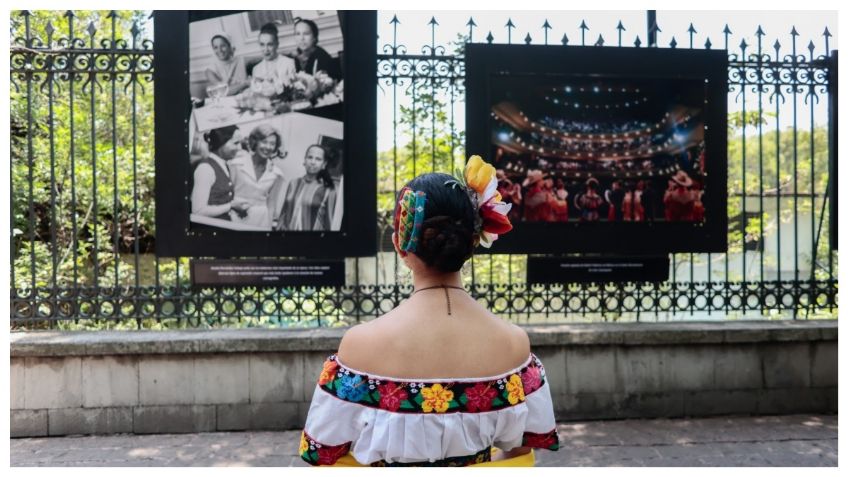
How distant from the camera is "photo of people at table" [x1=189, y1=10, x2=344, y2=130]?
573 cm

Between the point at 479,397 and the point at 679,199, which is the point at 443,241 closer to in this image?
the point at 479,397

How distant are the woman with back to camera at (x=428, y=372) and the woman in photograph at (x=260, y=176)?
392 centimetres

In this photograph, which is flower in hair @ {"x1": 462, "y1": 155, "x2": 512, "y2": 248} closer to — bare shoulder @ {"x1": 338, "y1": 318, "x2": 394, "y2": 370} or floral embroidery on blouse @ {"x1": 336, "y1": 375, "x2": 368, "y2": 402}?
bare shoulder @ {"x1": 338, "y1": 318, "x2": 394, "y2": 370}

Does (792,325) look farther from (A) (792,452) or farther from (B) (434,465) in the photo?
(B) (434,465)

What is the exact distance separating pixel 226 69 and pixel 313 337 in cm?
245

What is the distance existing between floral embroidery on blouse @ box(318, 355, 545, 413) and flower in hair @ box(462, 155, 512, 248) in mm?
475

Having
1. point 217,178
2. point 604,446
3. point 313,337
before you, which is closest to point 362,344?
point 313,337

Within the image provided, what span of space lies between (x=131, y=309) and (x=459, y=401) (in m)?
4.84

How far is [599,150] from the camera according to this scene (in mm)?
6105

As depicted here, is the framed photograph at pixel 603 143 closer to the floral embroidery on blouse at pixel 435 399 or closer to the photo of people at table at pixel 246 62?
Answer: the photo of people at table at pixel 246 62

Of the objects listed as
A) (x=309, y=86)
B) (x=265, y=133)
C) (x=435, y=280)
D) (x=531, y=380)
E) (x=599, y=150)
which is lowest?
(x=531, y=380)
